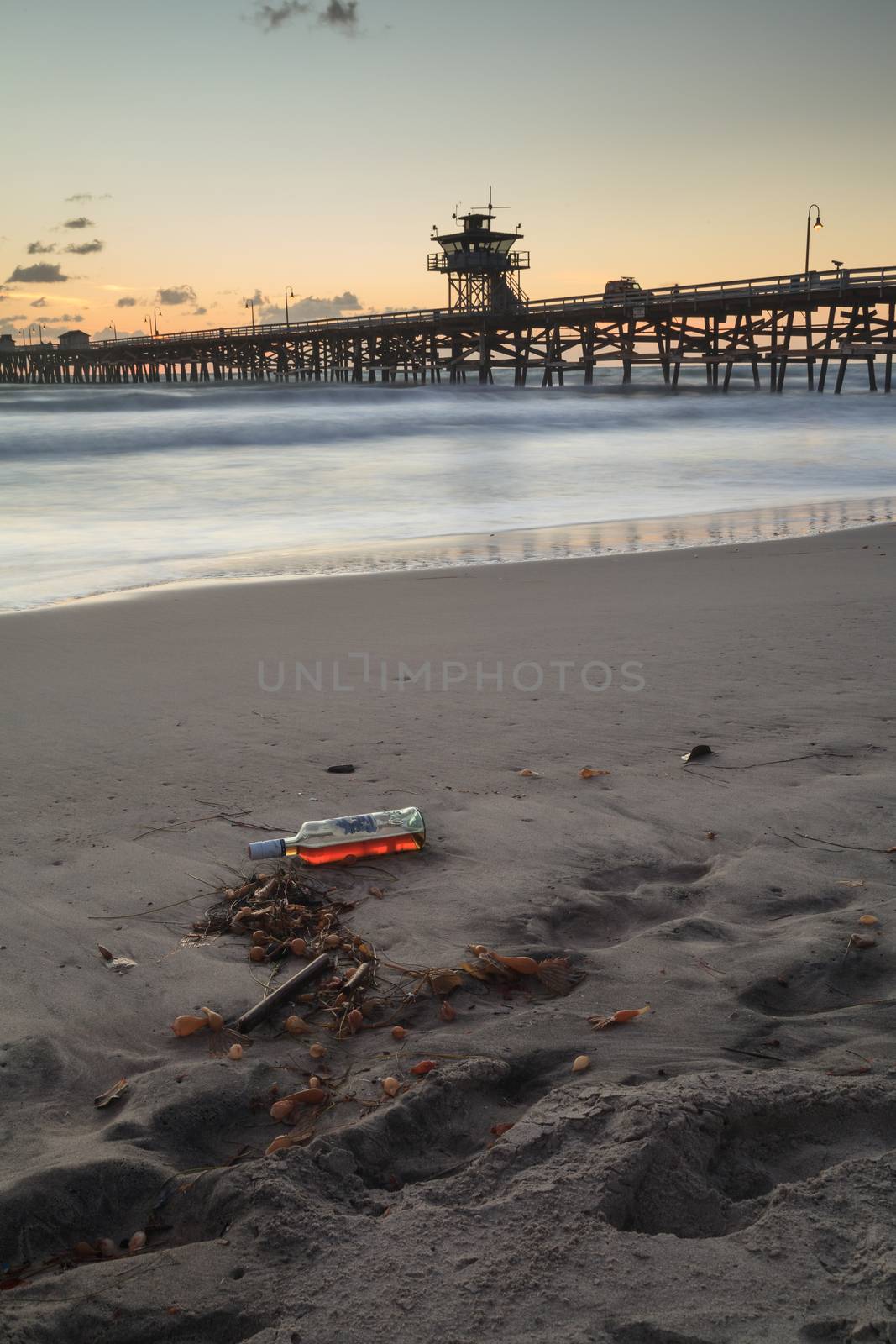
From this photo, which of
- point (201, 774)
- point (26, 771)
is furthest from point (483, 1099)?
point (26, 771)

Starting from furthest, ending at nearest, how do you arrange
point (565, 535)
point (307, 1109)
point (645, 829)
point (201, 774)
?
1. point (565, 535)
2. point (201, 774)
3. point (645, 829)
4. point (307, 1109)

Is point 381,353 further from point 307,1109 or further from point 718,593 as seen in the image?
point 307,1109

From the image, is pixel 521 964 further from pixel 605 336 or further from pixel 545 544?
pixel 605 336

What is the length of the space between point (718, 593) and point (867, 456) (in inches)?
563

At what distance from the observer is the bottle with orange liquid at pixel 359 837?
9.06 ft

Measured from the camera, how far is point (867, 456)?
1873cm

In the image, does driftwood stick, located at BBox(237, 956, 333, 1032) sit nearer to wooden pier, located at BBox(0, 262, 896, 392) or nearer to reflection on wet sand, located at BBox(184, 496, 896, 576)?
reflection on wet sand, located at BBox(184, 496, 896, 576)

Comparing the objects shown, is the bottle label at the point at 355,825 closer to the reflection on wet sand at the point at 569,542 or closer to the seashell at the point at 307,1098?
the seashell at the point at 307,1098

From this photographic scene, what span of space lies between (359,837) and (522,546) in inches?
259

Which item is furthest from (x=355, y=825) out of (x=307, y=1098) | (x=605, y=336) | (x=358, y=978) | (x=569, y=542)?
(x=605, y=336)

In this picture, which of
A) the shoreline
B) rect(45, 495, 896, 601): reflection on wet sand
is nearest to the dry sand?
the shoreline

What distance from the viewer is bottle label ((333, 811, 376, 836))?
9.18 feet

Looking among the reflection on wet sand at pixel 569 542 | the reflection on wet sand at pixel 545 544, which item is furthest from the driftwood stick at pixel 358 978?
the reflection on wet sand at pixel 569 542

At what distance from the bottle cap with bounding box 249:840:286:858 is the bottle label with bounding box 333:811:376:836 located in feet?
0.61
